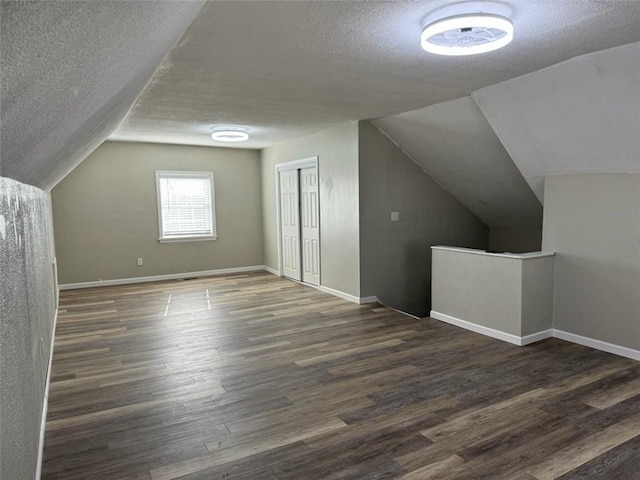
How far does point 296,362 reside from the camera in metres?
3.61

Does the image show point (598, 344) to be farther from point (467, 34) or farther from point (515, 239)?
point (467, 34)

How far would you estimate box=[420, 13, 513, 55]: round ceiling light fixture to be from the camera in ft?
7.41

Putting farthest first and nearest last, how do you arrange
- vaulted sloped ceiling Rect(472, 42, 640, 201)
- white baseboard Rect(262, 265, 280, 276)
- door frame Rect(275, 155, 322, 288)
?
white baseboard Rect(262, 265, 280, 276), door frame Rect(275, 155, 322, 288), vaulted sloped ceiling Rect(472, 42, 640, 201)

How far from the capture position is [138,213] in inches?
282

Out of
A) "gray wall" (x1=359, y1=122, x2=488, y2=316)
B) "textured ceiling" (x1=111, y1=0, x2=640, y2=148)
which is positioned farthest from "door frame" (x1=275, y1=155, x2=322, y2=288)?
"textured ceiling" (x1=111, y1=0, x2=640, y2=148)

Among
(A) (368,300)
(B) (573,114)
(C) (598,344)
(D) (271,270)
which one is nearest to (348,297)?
(A) (368,300)

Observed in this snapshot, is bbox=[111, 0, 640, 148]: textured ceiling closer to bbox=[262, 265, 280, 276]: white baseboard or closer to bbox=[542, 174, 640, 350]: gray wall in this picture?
bbox=[542, 174, 640, 350]: gray wall

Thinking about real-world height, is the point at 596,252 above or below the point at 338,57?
below

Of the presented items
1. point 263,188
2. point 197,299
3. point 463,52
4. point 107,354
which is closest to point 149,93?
point 107,354

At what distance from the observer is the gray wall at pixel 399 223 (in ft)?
18.0

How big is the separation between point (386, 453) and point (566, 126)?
3.01 m

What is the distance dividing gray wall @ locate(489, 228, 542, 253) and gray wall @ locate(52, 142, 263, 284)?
4260 mm

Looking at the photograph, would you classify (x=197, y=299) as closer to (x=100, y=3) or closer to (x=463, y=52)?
(x=463, y=52)

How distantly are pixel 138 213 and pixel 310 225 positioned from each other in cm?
295
